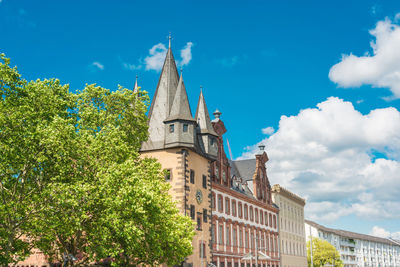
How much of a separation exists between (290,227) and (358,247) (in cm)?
8910

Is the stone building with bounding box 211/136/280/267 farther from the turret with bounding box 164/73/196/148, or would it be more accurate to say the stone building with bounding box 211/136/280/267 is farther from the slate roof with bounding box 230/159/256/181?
the turret with bounding box 164/73/196/148

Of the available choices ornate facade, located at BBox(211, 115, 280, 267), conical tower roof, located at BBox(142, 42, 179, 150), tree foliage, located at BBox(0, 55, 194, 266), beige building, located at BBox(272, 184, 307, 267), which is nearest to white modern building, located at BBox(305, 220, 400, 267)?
beige building, located at BBox(272, 184, 307, 267)

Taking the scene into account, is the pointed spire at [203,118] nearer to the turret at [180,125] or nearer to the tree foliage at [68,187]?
the turret at [180,125]

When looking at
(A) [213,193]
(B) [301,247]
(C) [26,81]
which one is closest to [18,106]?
(C) [26,81]

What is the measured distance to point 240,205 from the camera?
6088 cm

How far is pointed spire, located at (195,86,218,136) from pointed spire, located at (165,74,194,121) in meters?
4.12

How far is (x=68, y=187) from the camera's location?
28203 millimetres

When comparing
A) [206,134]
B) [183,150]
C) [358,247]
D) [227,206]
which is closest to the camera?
[183,150]

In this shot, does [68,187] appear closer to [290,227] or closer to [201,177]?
[201,177]

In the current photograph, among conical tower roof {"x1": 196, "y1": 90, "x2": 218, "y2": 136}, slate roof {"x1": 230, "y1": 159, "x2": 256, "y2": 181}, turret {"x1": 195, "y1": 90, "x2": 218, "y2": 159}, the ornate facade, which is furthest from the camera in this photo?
slate roof {"x1": 230, "y1": 159, "x2": 256, "y2": 181}

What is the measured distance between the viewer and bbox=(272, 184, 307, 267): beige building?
77312mm

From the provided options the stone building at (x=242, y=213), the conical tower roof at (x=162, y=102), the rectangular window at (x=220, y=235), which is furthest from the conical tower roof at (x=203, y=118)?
the rectangular window at (x=220, y=235)

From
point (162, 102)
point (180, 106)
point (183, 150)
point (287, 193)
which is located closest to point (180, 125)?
Answer: point (180, 106)

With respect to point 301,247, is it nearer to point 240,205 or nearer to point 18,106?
point 240,205
